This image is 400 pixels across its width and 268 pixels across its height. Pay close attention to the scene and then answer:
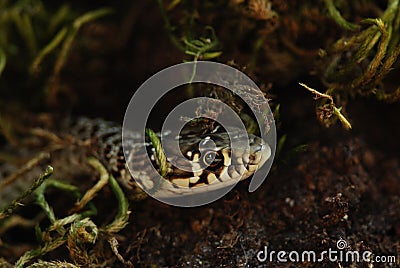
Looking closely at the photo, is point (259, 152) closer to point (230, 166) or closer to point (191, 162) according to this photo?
point (230, 166)

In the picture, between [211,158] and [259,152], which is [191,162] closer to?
[211,158]

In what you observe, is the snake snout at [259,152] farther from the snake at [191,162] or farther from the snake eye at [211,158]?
the snake eye at [211,158]

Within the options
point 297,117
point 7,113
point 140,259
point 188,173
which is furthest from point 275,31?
point 7,113

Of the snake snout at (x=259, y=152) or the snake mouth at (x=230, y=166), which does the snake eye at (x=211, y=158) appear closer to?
the snake mouth at (x=230, y=166)

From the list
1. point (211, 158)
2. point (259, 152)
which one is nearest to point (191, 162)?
point (211, 158)

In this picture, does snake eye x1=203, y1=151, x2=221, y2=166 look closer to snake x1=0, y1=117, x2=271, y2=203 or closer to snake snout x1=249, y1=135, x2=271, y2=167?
snake x1=0, y1=117, x2=271, y2=203

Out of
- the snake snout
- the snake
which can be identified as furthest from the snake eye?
the snake snout

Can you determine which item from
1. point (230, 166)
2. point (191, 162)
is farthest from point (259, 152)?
point (191, 162)

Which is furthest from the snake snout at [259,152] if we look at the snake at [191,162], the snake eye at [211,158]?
the snake eye at [211,158]
